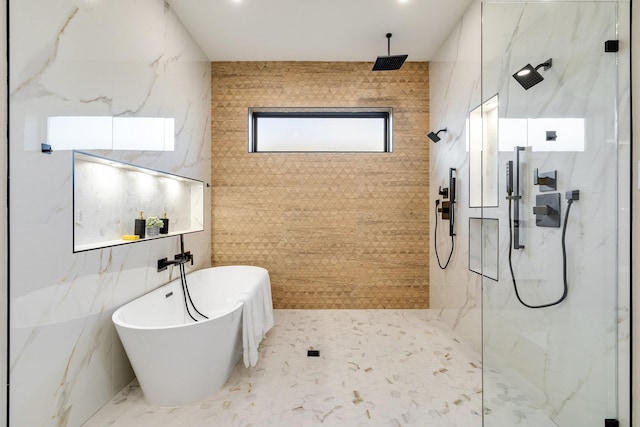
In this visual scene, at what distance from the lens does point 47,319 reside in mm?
1451

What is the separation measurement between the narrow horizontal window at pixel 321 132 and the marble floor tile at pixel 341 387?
2173mm

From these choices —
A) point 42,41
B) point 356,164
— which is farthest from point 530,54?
point 42,41

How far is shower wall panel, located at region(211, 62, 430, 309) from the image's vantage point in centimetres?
366

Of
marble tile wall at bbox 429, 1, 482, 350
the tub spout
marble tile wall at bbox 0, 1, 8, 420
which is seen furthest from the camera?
marble tile wall at bbox 429, 1, 482, 350

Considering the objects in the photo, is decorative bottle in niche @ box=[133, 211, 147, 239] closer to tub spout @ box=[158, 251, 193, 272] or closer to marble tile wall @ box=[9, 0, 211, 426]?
marble tile wall @ box=[9, 0, 211, 426]

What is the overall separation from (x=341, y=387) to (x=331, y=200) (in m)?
2.10

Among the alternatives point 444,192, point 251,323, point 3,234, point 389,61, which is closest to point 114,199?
point 3,234

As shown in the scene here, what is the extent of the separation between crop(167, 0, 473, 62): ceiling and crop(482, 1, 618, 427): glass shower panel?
1.18 m

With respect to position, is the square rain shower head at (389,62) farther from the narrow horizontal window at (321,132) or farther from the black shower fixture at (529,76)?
the black shower fixture at (529,76)

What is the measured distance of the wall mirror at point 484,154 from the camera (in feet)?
7.70

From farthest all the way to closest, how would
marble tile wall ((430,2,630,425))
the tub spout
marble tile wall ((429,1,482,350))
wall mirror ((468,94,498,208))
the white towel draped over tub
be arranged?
marble tile wall ((429,1,482,350))
the tub spout
wall mirror ((468,94,498,208))
the white towel draped over tub
marble tile wall ((430,2,630,425))

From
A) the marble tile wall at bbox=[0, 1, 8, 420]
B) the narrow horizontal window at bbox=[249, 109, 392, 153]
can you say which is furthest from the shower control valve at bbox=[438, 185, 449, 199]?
the marble tile wall at bbox=[0, 1, 8, 420]

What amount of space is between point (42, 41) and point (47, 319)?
1.32m

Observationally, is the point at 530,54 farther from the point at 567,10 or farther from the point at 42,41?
the point at 42,41
